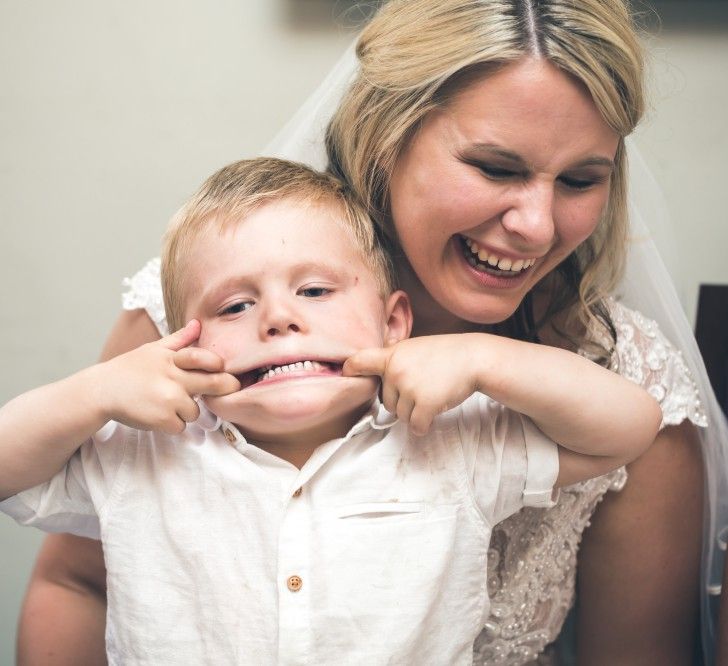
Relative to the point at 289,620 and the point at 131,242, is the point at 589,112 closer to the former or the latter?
the point at 289,620

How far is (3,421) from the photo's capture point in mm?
1052

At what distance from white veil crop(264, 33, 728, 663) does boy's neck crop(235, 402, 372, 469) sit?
0.55m

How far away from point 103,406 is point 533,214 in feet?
1.97

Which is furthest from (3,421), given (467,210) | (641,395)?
(641,395)

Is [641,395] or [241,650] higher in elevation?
[641,395]

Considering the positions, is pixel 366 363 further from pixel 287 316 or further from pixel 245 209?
pixel 245 209

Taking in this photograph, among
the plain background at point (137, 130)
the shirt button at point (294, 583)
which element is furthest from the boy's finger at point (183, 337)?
the plain background at point (137, 130)

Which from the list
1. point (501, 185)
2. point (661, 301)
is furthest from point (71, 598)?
point (661, 301)

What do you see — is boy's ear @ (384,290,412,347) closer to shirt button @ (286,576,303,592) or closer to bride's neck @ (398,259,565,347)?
bride's neck @ (398,259,565,347)

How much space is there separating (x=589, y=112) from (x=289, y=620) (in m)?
0.74

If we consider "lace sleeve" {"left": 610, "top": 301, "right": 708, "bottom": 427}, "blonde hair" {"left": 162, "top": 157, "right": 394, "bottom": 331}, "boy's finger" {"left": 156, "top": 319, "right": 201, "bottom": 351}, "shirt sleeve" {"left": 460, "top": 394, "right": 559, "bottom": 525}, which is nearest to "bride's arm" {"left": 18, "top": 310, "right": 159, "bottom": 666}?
"blonde hair" {"left": 162, "top": 157, "right": 394, "bottom": 331}

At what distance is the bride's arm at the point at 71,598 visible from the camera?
1378 mm

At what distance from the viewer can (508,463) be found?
1087 mm

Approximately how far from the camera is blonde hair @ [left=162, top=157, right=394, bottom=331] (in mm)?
1121
